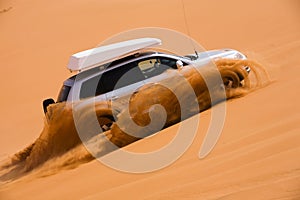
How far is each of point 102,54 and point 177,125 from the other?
1790 millimetres

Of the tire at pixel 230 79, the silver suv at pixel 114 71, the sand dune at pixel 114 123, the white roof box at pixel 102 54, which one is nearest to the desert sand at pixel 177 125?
the sand dune at pixel 114 123

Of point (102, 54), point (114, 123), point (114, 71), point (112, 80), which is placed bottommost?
point (114, 123)

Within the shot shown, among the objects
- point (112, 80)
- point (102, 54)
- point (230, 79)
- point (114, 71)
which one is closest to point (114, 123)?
point (112, 80)

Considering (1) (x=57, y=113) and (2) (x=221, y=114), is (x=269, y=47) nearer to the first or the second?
(2) (x=221, y=114)

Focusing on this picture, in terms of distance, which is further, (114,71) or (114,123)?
(114,71)

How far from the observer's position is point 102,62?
29.4 feet

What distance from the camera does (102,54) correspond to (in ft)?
29.7

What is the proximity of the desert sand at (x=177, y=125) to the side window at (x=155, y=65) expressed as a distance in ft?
3.54

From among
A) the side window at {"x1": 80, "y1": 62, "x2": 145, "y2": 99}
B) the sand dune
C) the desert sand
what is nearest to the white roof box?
the side window at {"x1": 80, "y1": 62, "x2": 145, "y2": 99}

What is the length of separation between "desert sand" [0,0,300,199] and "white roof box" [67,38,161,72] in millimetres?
1584

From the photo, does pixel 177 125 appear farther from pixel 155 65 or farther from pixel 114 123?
pixel 155 65

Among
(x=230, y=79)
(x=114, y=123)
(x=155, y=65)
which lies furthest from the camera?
(x=230, y=79)

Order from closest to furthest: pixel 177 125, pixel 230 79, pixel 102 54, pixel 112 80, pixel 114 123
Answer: pixel 114 123 → pixel 177 125 → pixel 112 80 → pixel 102 54 → pixel 230 79

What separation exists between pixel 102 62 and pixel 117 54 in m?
0.35
